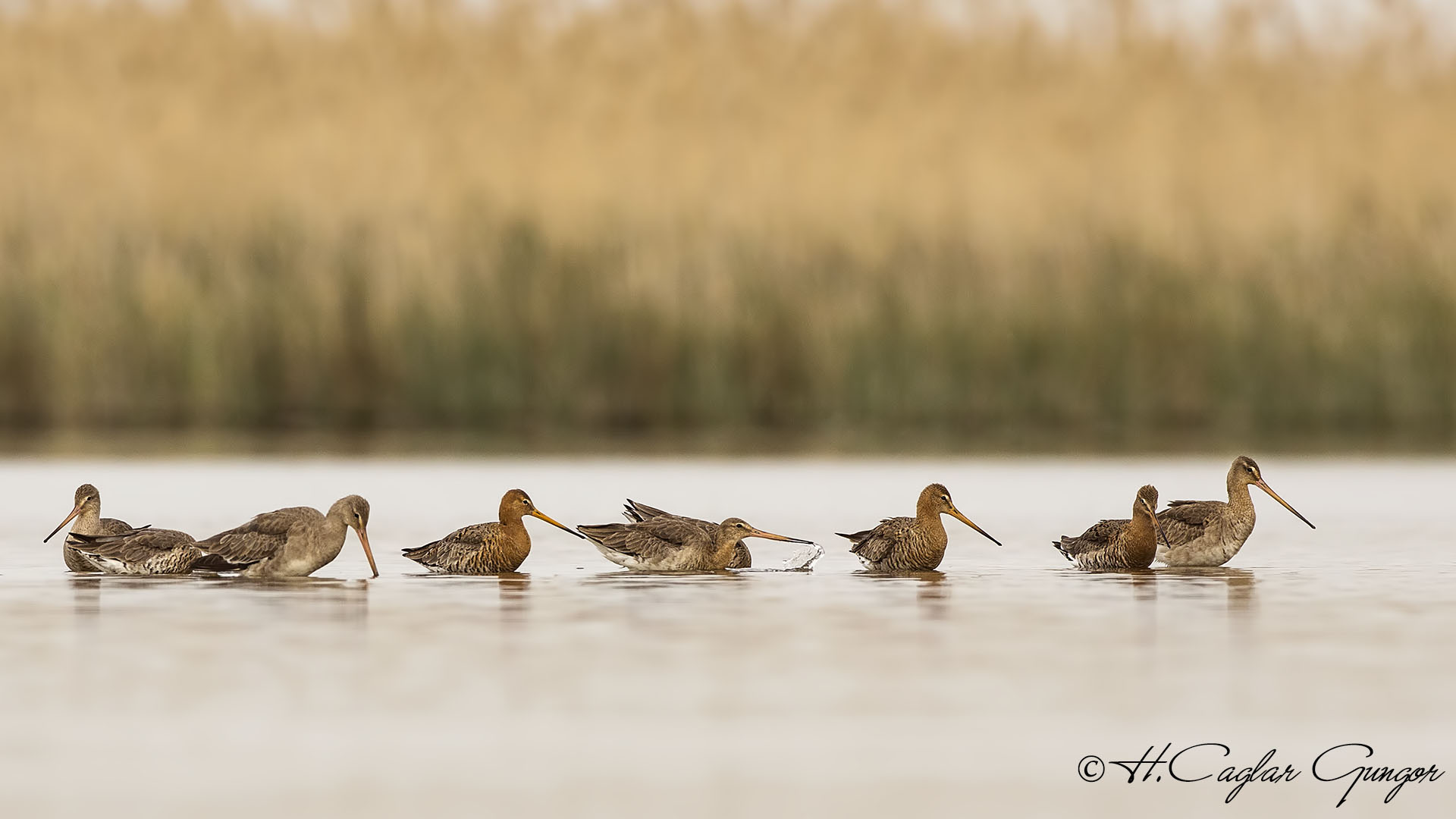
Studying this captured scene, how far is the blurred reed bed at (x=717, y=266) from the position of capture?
64.3 ft

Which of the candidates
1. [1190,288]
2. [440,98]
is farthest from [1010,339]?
[440,98]

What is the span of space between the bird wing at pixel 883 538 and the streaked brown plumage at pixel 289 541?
245 cm

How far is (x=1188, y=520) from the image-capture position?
11.0m

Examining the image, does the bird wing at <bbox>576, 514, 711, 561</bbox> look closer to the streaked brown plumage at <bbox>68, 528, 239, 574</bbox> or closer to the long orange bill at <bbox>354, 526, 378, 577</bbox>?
the long orange bill at <bbox>354, 526, 378, 577</bbox>

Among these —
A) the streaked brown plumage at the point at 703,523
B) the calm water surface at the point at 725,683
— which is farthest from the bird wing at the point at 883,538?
the streaked brown plumage at the point at 703,523

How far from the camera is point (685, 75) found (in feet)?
95.2

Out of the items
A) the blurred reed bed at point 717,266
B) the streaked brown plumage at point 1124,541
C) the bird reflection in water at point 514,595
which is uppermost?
the blurred reed bed at point 717,266

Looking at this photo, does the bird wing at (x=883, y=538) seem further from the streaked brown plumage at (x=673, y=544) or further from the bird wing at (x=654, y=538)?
the bird wing at (x=654, y=538)

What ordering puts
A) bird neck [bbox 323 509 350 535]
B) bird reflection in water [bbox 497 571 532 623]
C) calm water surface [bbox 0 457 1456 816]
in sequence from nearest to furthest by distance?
calm water surface [bbox 0 457 1456 816] → bird reflection in water [bbox 497 571 532 623] → bird neck [bbox 323 509 350 535]


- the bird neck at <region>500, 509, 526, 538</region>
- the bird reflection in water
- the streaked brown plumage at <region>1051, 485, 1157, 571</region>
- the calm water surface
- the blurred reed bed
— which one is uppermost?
the blurred reed bed

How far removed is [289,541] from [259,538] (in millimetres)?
140

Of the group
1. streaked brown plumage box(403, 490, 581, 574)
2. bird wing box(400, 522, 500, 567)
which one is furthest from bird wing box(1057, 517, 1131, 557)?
bird wing box(400, 522, 500, 567)

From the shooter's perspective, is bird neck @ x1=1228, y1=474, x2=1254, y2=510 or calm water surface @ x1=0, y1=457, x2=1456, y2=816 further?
bird neck @ x1=1228, y1=474, x2=1254, y2=510

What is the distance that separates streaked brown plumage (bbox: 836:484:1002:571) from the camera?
10641mm
